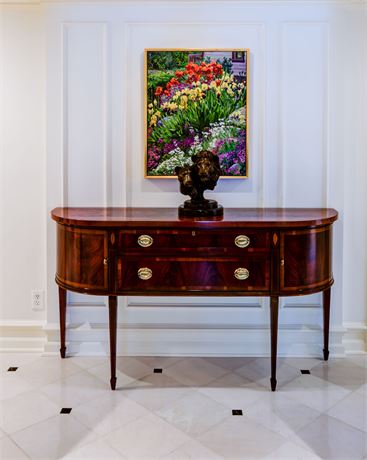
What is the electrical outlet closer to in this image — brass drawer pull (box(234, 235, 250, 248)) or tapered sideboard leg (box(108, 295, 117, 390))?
tapered sideboard leg (box(108, 295, 117, 390))

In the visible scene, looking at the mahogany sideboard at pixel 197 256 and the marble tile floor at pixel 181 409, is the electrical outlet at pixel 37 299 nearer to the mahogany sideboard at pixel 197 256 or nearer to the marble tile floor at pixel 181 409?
the marble tile floor at pixel 181 409

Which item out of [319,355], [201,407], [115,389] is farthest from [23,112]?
[319,355]

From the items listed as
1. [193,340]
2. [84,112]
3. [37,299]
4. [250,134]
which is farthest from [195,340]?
[84,112]

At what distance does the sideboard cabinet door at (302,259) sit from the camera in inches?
120

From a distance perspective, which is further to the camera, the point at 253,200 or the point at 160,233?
the point at 253,200

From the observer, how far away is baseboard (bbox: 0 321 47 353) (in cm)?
367

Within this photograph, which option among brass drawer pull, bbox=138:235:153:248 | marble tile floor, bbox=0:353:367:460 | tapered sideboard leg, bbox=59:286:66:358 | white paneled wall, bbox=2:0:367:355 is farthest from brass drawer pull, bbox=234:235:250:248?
tapered sideboard leg, bbox=59:286:66:358

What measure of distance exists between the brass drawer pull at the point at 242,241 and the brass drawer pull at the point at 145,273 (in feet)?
1.53

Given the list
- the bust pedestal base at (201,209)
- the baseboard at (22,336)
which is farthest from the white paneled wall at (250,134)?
the bust pedestal base at (201,209)

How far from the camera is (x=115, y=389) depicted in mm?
3154

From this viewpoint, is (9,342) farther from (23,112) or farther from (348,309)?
(348,309)

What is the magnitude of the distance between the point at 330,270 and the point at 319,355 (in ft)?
2.07

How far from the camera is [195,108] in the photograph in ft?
11.5

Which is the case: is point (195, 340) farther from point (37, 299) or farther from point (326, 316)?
point (37, 299)
